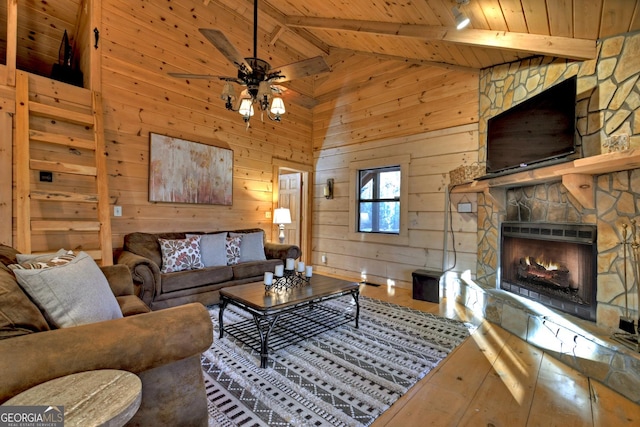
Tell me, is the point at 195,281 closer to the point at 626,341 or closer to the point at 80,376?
the point at 80,376

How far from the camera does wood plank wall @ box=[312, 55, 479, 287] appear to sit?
3.86 metres

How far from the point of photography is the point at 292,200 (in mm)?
5758

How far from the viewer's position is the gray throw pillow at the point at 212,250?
3605 mm

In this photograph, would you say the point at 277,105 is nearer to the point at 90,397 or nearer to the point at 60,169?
the point at 60,169

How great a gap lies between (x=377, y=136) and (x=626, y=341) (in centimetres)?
367

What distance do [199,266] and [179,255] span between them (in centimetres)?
27

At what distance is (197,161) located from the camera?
158 inches

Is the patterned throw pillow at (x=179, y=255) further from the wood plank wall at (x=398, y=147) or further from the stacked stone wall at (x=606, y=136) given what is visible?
the stacked stone wall at (x=606, y=136)

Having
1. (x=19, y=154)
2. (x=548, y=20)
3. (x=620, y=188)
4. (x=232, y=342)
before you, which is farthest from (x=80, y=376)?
(x=548, y=20)

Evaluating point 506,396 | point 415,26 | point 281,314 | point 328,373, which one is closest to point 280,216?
point 281,314

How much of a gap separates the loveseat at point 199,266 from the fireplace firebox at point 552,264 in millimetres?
2660

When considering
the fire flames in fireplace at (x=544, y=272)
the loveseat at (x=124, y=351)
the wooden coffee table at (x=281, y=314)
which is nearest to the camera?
the loveseat at (x=124, y=351)

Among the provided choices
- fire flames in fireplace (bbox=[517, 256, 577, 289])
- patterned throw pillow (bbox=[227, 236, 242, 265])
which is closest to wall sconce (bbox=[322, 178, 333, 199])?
patterned throw pillow (bbox=[227, 236, 242, 265])

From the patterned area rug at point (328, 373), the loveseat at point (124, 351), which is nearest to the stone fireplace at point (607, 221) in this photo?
the patterned area rug at point (328, 373)
